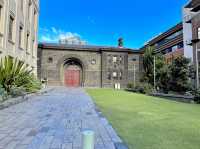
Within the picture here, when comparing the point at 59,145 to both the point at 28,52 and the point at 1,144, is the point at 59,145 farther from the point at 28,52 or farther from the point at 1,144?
the point at 28,52

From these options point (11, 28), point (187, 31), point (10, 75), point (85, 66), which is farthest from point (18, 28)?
point (187, 31)

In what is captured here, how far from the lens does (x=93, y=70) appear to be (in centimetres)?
3622

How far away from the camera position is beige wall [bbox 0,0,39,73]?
14602 millimetres

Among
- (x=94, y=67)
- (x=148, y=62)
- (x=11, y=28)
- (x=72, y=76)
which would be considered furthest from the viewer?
(x=72, y=76)

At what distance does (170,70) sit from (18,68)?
16550 mm

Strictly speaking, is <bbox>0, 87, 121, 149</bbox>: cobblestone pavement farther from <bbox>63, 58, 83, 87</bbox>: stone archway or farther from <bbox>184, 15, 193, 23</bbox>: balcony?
<bbox>63, 58, 83, 87</bbox>: stone archway

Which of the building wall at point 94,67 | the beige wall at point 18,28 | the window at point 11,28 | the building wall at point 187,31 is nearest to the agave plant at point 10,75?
the beige wall at point 18,28

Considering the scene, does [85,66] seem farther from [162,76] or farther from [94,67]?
[162,76]

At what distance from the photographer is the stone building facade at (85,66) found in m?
35.0

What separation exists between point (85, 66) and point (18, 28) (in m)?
19.0

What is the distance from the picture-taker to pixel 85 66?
3594 centimetres

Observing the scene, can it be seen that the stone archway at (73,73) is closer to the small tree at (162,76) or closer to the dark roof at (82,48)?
the dark roof at (82,48)

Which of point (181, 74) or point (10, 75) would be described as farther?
point (181, 74)

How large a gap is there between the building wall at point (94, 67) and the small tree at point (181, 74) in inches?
588
